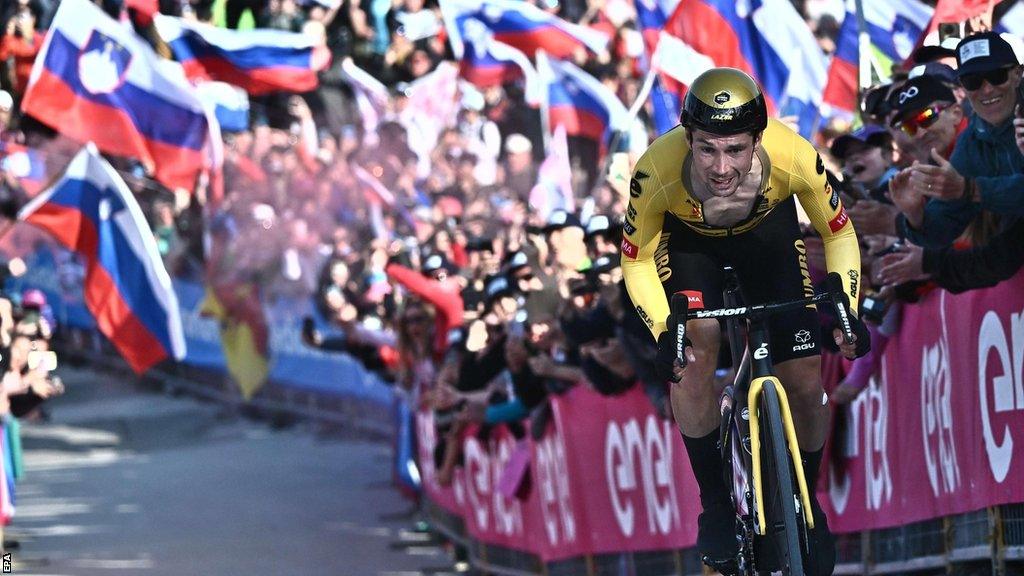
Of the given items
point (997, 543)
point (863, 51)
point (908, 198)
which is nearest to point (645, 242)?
point (908, 198)

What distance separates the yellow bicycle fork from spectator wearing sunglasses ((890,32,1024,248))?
3.48 feet

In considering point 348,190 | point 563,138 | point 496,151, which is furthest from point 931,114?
point 348,190

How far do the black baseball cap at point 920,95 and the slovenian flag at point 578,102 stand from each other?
917 centimetres

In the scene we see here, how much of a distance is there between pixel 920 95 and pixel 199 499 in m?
12.7

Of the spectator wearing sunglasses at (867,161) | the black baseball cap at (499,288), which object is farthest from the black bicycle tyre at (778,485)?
the black baseball cap at (499,288)

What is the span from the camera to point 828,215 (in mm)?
7734

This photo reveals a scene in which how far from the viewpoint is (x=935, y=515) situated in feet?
28.6

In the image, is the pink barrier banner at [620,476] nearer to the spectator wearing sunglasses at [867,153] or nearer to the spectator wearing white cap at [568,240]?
the spectator wearing white cap at [568,240]

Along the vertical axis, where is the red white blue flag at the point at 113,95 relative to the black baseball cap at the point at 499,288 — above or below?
above

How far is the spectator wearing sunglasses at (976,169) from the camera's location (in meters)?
7.64

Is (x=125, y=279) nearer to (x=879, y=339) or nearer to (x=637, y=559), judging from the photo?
(x=637, y=559)

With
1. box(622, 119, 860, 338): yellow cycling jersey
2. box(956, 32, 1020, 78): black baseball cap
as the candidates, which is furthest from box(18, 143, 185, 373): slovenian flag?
box(956, 32, 1020, 78): black baseball cap

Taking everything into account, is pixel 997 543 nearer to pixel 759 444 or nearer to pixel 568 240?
pixel 759 444

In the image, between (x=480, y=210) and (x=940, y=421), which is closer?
(x=940, y=421)
